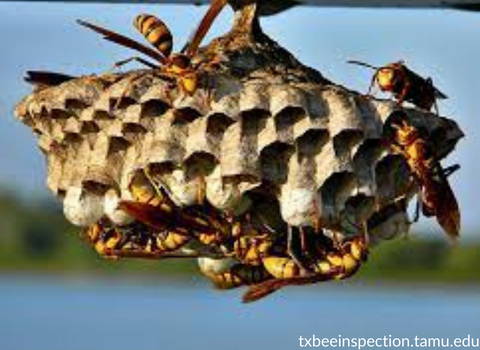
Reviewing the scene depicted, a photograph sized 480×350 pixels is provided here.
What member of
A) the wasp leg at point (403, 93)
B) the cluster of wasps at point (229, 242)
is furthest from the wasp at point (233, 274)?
the wasp leg at point (403, 93)

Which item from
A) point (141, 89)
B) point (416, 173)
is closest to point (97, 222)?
point (141, 89)

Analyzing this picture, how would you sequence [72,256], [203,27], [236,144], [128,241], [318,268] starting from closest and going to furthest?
[236,144]
[203,27]
[318,268]
[128,241]
[72,256]

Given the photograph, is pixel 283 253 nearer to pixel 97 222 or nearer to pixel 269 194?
pixel 269 194

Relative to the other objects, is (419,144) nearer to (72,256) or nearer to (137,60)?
(137,60)

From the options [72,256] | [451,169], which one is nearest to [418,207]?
[451,169]

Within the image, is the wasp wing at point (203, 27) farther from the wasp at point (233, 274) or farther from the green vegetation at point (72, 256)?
the green vegetation at point (72, 256)

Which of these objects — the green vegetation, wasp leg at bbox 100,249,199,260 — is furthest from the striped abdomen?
the green vegetation

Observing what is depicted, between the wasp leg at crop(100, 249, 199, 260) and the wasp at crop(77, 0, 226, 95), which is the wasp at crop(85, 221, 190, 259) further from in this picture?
the wasp at crop(77, 0, 226, 95)
